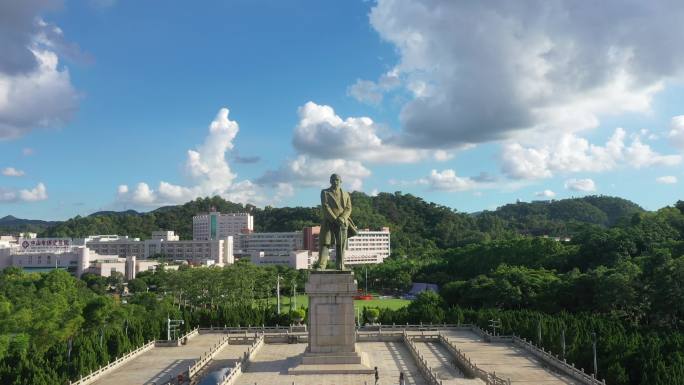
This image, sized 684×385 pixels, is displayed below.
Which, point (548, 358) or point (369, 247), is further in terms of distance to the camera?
point (369, 247)

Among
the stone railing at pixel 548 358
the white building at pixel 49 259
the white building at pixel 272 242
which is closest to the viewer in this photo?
the stone railing at pixel 548 358

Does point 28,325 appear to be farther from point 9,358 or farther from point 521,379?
point 521,379

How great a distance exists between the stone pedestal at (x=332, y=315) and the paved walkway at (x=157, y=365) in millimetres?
7422

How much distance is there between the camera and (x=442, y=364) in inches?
1280

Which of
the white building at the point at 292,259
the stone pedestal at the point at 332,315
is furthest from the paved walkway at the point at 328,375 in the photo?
the white building at the point at 292,259

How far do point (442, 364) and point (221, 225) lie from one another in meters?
172

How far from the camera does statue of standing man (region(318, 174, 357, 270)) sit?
2941 cm

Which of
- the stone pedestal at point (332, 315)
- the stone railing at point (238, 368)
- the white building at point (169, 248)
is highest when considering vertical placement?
the white building at point (169, 248)

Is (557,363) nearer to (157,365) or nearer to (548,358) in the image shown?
(548,358)

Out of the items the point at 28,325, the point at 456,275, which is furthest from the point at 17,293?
the point at 456,275

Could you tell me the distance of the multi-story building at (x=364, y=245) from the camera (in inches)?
6083

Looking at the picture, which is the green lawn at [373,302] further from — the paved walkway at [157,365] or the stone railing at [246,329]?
the paved walkway at [157,365]

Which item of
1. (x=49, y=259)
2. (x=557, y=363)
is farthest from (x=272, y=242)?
(x=557, y=363)

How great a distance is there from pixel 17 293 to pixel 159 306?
1245 centimetres
